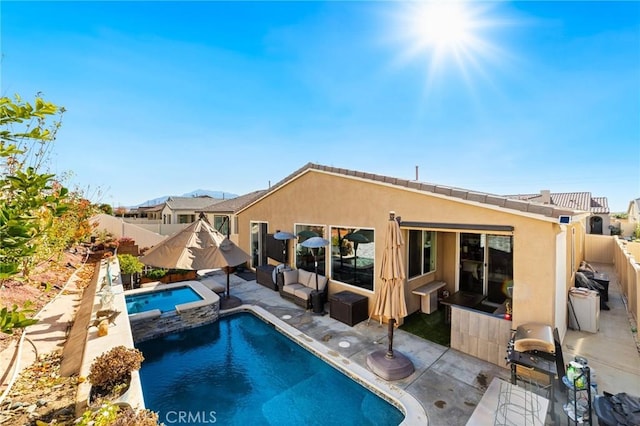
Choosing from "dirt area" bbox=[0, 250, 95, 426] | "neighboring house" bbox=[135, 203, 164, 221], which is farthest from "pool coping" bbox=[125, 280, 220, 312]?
"neighboring house" bbox=[135, 203, 164, 221]

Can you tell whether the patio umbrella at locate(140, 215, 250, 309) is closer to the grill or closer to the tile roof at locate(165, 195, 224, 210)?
the grill

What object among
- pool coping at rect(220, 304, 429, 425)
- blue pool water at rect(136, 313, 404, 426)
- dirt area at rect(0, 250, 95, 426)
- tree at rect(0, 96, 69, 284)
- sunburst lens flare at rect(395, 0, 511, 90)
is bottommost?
blue pool water at rect(136, 313, 404, 426)

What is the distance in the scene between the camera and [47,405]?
4820 millimetres

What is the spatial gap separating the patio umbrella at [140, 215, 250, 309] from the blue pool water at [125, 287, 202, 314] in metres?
2.87

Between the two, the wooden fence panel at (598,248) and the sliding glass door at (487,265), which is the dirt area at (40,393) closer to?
the sliding glass door at (487,265)

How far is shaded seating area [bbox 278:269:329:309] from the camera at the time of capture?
1114 cm

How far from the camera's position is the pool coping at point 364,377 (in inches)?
215

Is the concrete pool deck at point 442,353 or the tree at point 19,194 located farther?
the concrete pool deck at point 442,353

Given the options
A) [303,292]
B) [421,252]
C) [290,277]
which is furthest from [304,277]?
[421,252]

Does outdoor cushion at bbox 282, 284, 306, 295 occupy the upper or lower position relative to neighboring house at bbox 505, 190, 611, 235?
lower

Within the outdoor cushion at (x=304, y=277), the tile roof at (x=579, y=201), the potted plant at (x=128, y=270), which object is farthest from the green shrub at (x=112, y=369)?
the tile roof at (x=579, y=201)

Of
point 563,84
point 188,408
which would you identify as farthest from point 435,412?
point 563,84

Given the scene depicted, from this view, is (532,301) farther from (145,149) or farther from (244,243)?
(145,149)

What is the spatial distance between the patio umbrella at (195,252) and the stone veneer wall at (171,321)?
1828 mm
